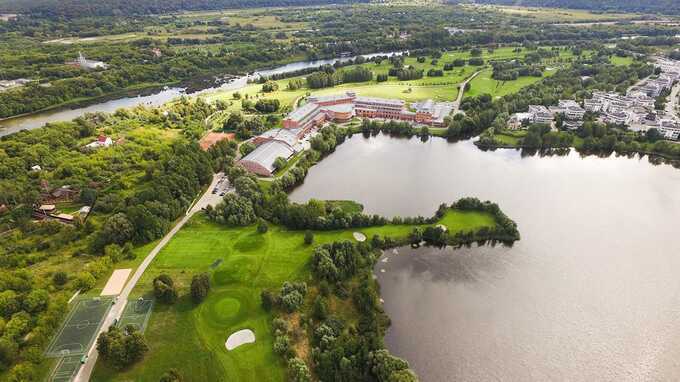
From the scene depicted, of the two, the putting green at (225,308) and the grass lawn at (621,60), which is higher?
the grass lawn at (621,60)

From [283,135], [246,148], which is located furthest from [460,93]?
[246,148]

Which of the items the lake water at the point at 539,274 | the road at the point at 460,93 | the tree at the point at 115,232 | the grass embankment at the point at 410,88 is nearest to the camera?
the lake water at the point at 539,274

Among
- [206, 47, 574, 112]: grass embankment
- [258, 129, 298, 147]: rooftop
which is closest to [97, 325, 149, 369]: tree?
[258, 129, 298, 147]: rooftop

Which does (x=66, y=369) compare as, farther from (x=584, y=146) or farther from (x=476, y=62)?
(x=476, y=62)

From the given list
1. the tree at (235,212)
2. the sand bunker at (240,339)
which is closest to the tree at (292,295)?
the sand bunker at (240,339)

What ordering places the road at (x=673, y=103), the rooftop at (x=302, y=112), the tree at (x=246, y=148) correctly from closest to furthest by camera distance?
the tree at (x=246, y=148), the rooftop at (x=302, y=112), the road at (x=673, y=103)

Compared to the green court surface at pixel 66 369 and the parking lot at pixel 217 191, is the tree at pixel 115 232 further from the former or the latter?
the green court surface at pixel 66 369

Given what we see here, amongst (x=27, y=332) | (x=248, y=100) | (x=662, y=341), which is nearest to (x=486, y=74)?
(x=248, y=100)
